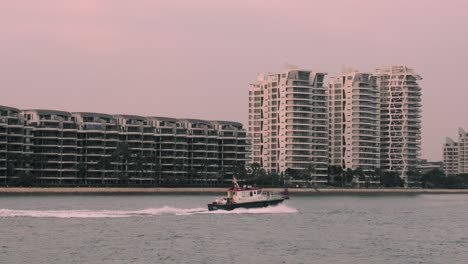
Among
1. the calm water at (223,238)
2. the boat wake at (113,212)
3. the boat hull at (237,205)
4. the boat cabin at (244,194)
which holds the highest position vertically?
the boat cabin at (244,194)

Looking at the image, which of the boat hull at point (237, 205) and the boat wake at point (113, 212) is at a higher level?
the boat hull at point (237, 205)

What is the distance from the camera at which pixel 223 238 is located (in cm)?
7681

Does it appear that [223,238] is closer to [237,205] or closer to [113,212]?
[237,205]

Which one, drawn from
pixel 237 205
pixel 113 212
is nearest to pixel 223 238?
pixel 237 205

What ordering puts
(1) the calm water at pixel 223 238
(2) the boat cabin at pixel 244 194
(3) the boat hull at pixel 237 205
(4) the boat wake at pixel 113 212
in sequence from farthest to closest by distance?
1. (2) the boat cabin at pixel 244 194
2. (3) the boat hull at pixel 237 205
3. (4) the boat wake at pixel 113 212
4. (1) the calm water at pixel 223 238

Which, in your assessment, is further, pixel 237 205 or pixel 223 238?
pixel 237 205

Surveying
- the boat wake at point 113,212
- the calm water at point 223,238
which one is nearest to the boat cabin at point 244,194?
the boat wake at point 113,212

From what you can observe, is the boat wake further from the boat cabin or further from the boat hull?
the boat cabin

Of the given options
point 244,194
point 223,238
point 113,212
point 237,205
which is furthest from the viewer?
point 244,194

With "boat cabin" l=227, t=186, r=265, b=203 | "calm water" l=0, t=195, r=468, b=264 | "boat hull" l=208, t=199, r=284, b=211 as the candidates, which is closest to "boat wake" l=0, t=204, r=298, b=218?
"calm water" l=0, t=195, r=468, b=264

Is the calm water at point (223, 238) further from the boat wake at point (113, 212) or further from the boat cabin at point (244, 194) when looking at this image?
the boat cabin at point (244, 194)

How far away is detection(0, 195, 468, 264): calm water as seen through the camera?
208 feet

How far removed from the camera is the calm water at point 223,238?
63406 mm

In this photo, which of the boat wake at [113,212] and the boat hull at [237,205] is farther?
the boat hull at [237,205]
